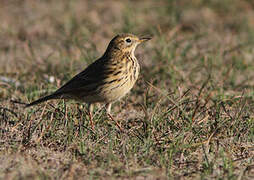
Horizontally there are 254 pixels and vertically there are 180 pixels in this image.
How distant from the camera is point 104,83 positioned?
16.1ft

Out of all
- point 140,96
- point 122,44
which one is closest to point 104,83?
point 122,44

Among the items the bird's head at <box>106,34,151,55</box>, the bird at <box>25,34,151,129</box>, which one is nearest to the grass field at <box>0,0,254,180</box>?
the bird at <box>25,34,151,129</box>

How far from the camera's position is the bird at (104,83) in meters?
4.88

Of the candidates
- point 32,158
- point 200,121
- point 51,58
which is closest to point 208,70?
point 200,121

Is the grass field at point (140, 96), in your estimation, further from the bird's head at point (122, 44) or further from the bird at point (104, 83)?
the bird's head at point (122, 44)

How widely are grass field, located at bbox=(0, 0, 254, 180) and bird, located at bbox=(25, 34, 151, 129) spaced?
0.49 ft

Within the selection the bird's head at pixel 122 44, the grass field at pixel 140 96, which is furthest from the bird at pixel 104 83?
the grass field at pixel 140 96

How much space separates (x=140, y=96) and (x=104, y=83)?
1.12m

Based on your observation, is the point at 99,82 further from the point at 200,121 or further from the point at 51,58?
the point at 51,58

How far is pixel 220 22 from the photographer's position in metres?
8.97

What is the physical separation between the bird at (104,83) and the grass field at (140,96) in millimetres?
150

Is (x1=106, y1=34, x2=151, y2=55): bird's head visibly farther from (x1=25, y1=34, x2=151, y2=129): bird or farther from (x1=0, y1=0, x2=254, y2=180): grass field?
(x1=0, y1=0, x2=254, y2=180): grass field

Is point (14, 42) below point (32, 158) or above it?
above

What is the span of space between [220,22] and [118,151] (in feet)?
18.0
